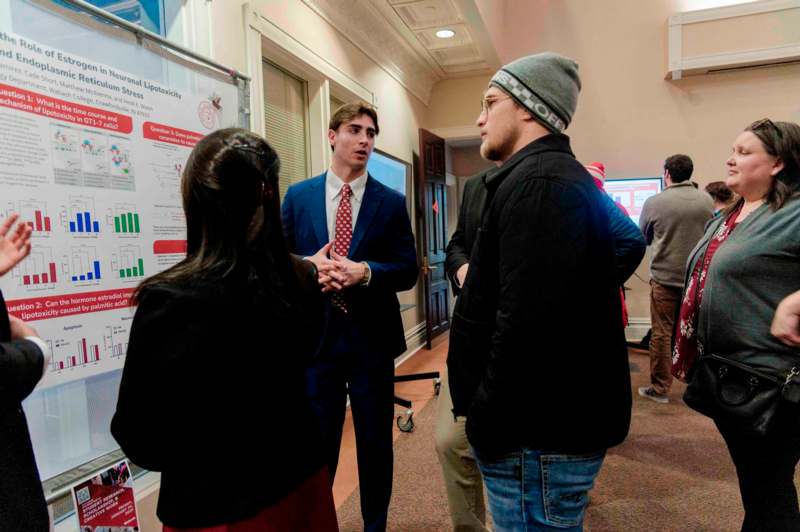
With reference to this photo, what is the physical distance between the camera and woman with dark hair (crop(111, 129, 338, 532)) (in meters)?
0.75

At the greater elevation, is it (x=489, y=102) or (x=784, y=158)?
(x=489, y=102)

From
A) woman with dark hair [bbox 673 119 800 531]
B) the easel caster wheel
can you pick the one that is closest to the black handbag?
woman with dark hair [bbox 673 119 800 531]

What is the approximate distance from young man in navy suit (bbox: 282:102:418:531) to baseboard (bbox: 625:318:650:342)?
4.27 metres

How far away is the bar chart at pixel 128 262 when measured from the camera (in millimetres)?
1552

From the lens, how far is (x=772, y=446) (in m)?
1.24

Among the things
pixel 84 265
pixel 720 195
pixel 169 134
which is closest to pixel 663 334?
pixel 720 195

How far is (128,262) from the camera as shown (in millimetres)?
1595

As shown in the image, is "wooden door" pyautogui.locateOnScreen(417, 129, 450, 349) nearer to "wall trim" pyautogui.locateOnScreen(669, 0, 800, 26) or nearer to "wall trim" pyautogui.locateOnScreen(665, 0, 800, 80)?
"wall trim" pyautogui.locateOnScreen(665, 0, 800, 80)

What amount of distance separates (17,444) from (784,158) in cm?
179

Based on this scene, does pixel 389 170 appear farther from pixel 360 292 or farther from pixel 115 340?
pixel 115 340

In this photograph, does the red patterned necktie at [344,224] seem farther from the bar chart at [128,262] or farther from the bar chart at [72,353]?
the bar chart at [72,353]

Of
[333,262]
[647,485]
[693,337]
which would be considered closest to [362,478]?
[333,262]

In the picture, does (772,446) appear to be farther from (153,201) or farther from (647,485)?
(153,201)

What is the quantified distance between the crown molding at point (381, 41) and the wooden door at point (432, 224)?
0.58 meters
